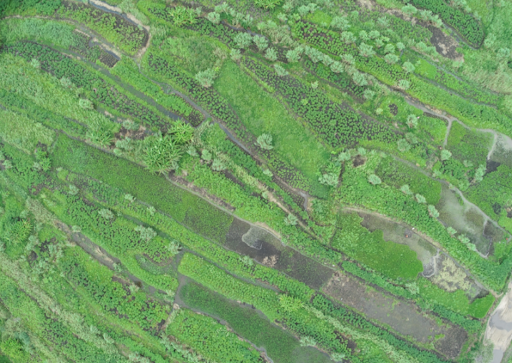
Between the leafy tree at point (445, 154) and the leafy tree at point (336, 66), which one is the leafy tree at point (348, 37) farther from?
the leafy tree at point (445, 154)

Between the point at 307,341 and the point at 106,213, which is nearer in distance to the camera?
the point at 307,341

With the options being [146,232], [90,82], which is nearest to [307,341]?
[146,232]

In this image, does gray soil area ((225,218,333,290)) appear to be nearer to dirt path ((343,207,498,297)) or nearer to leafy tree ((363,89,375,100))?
dirt path ((343,207,498,297))

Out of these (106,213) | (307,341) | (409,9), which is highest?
(409,9)

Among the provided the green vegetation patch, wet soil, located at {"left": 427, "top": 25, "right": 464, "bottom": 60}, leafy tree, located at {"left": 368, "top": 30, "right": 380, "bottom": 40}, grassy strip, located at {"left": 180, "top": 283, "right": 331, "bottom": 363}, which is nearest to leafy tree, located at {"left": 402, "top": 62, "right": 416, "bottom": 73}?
leafy tree, located at {"left": 368, "top": 30, "right": 380, "bottom": 40}

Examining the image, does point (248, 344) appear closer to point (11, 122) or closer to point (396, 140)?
point (396, 140)

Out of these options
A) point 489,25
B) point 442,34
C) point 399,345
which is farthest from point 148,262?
point 489,25

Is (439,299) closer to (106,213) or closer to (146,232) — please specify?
(146,232)
